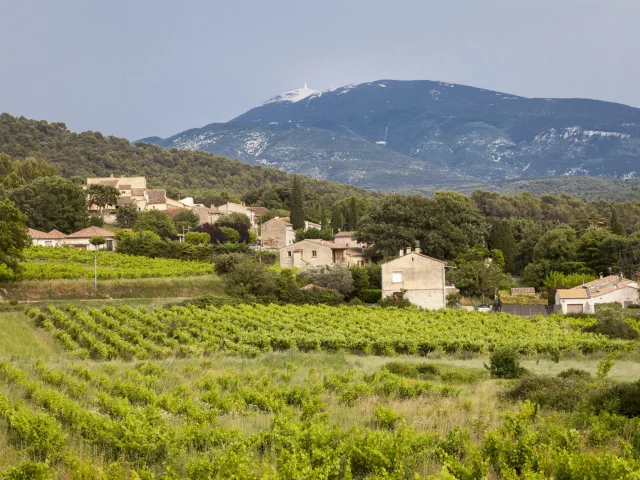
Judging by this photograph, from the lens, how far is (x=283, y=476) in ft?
30.6

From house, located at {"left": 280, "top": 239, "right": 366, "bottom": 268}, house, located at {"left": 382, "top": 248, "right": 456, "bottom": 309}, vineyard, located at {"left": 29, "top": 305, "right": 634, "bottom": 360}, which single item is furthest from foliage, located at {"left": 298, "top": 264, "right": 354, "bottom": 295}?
house, located at {"left": 280, "top": 239, "right": 366, "bottom": 268}

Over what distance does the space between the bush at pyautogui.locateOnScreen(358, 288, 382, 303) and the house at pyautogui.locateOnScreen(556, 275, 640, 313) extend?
11774 millimetres

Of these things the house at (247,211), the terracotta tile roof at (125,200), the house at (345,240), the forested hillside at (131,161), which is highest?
the forested hillside at (131,161)

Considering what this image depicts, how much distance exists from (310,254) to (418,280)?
47.4ft

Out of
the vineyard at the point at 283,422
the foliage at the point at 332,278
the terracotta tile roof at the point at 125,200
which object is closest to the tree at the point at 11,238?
the vineyard at the point at 283,422

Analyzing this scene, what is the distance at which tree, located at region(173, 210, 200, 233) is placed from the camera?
76.9 m

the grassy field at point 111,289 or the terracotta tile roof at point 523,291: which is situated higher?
the grassy field at point 111,289

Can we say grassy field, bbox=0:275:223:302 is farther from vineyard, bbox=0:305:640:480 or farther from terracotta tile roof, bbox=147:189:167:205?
terracotta tile roof, bbox=147:189:167:205

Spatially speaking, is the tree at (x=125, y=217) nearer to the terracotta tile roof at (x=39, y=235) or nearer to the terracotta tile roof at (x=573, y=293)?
the terracotta tile roof at (x=39, y=235)

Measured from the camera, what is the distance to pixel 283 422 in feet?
39.7

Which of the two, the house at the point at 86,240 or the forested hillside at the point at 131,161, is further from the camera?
the forested hillside at the point at 131,161

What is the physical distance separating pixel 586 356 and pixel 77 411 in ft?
72.2

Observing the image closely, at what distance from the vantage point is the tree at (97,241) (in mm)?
62875

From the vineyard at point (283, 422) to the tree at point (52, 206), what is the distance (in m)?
44.2
